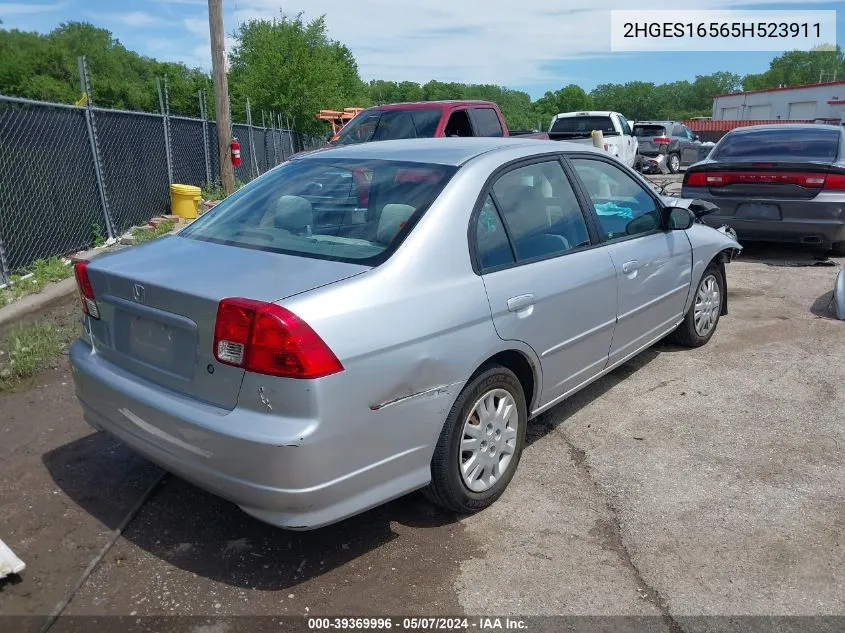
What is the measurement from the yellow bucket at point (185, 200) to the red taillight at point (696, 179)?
764 centimetres

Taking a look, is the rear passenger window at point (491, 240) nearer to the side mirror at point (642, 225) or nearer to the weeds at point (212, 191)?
the side mirror at point (642, 225)

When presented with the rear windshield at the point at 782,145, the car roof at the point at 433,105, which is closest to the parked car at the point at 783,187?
the rear windshield at the point at 782,145

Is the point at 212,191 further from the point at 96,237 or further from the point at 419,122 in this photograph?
the point at 419,122

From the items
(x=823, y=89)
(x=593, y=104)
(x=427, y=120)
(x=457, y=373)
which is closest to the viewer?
(x=457, y=373)

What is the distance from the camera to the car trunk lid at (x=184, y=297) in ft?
8.63

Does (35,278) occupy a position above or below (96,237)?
below

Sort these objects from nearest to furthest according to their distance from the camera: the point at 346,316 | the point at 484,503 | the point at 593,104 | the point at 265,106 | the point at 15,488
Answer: the point at 346,316, the point at 484,503, the point at 15,488, the point at 265,106, the point at 593,104

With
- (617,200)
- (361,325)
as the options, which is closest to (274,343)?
(361,325)

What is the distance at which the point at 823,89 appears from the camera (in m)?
43.3

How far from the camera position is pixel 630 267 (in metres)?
4.21

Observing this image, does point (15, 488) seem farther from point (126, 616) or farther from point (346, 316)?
point (346, 316)

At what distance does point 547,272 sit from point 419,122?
23.0 ft

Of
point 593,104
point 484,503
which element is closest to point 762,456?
point 484,503

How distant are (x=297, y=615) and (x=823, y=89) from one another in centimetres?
5018
